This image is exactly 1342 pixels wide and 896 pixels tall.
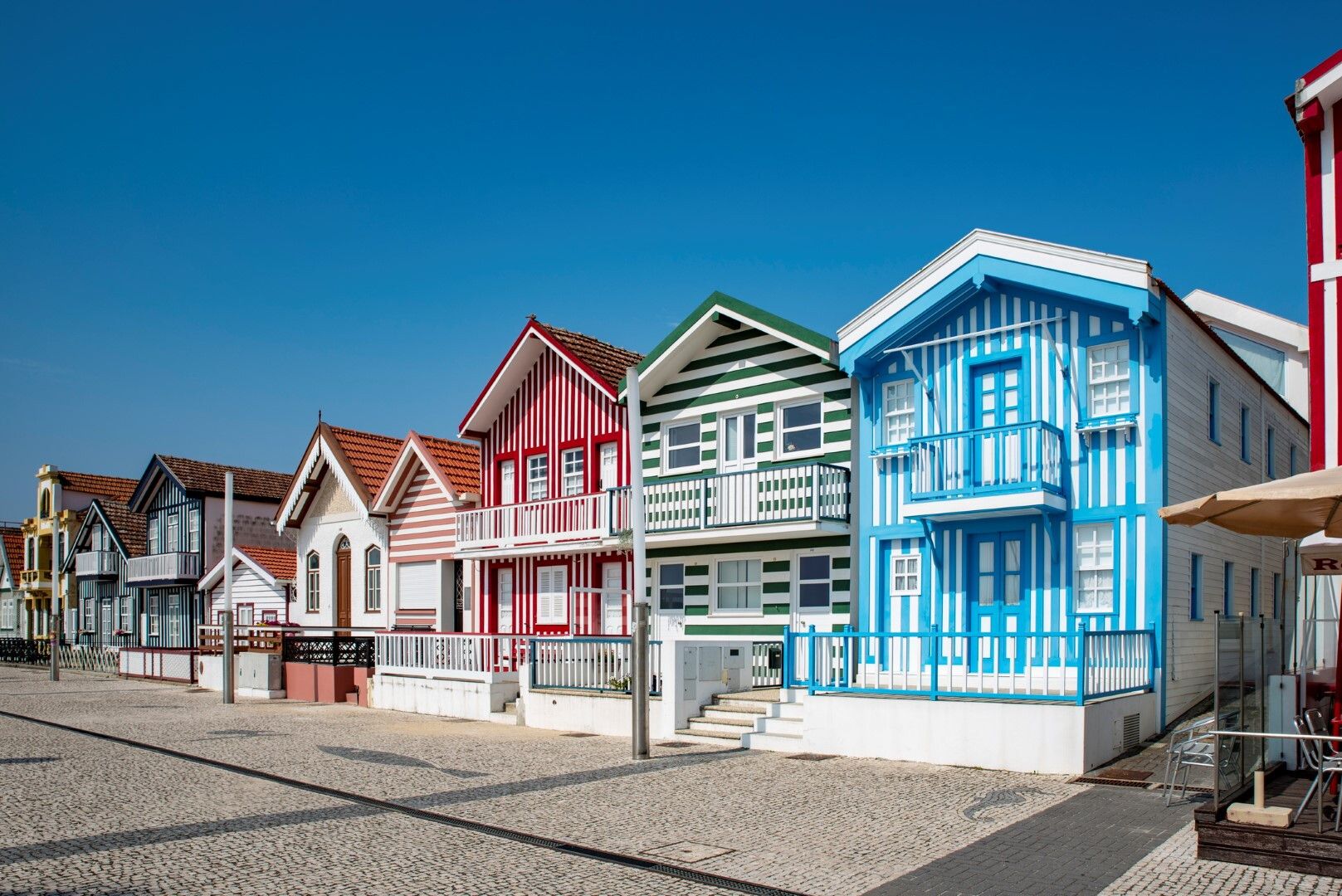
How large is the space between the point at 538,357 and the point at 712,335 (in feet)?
17.1

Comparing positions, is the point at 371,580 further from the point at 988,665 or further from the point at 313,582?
the point at 988,665

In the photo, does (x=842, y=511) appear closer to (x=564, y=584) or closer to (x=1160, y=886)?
(x=564, y=584)

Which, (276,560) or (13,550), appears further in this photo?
(13,550)

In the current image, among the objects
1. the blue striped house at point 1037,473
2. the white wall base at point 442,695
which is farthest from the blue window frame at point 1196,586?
the white wall base at point 442,695

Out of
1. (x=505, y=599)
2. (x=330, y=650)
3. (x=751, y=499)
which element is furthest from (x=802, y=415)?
(x=330, y=650)

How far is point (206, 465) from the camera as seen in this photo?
Answer: 144ft

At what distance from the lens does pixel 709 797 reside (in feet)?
40.8

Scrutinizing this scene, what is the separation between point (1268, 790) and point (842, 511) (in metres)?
10.1

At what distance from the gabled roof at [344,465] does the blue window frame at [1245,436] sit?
20.4 m

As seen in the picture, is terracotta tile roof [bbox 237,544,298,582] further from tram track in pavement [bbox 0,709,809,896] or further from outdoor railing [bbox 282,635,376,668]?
tram track in pavement [bbox 0,709,809,896]

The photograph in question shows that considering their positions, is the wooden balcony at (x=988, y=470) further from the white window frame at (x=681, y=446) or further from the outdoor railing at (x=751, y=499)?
the white window frame at (x=681, y=446)

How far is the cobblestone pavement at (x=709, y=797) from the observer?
9.36m

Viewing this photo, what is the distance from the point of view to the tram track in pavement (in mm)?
8680

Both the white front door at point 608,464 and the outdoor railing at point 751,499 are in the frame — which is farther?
the white front door at point 608,464
